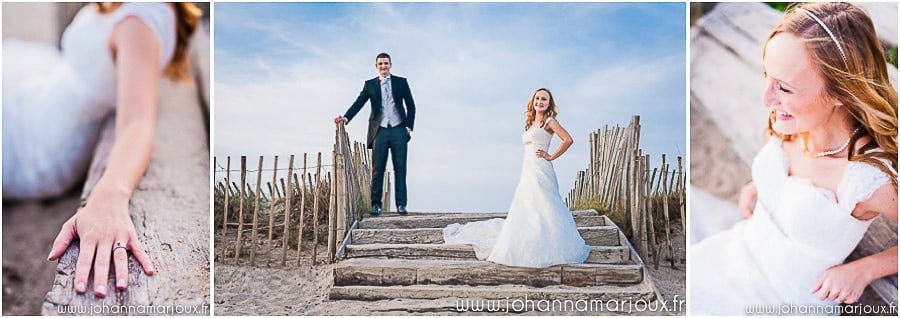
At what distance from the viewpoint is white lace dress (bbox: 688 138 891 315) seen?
361 cm

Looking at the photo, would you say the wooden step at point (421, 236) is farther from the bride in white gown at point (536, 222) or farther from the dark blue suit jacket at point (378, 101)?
the dark blue suit jacket at point (378, 101)

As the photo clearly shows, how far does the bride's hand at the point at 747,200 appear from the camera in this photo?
12.9 ft

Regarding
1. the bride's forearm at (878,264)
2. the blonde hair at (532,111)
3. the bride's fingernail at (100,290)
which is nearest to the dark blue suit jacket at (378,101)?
the blonde hair at (532,111)

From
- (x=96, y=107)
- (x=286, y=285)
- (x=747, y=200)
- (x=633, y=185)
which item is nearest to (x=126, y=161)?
(x=96, y=107)

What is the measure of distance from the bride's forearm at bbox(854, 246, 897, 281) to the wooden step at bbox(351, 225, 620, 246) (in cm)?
123

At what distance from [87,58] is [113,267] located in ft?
3.78

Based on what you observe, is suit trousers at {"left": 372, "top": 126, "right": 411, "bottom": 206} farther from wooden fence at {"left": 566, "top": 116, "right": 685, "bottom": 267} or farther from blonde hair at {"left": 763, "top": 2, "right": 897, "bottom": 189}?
blonde hair at {"left": 763, "top": 2, "right": 897, "bottom": 189}

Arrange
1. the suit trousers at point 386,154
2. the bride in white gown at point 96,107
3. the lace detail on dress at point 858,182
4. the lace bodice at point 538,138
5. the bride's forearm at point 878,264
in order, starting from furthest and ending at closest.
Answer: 1. the suit trousers at point 386,154
2. the lace bodice at point 538,138
3. the bride in white gown at point 96,107
4. the bride's forearm at point 878,264
5. the lace detail on dress at point 858,182

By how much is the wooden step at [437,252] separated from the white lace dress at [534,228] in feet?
Answer: 0.16

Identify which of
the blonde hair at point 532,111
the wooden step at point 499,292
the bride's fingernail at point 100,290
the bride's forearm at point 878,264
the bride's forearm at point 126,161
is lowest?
the wooden step at point 499,292

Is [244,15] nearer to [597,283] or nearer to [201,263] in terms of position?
[201,263]

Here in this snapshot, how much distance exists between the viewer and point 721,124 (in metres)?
4.02

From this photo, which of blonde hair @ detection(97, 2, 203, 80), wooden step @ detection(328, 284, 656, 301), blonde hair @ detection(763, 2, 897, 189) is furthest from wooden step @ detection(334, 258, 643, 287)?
blonde hair @ detection(97, 2, 203, 80)

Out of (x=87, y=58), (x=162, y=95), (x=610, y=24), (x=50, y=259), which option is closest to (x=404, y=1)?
(x=610, y=24)
